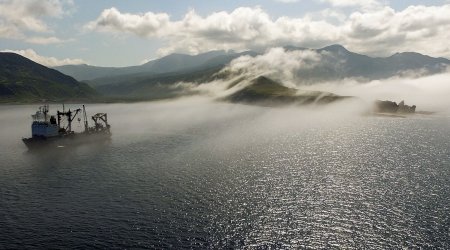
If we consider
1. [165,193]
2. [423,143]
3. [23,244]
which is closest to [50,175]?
[165,193]

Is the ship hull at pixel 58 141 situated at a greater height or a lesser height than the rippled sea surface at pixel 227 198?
greater

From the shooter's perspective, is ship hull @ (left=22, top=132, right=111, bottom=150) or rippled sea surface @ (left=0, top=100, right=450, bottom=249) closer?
rippled sea surface @ (left=0, top=100, right=450, bottom=249)

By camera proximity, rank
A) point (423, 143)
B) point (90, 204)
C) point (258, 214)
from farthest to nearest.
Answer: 1. point (423, 143)
2. point (90, 204)
3. point (258, 214)

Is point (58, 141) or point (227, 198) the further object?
point (58, 141)

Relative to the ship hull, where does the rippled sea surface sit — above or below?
below

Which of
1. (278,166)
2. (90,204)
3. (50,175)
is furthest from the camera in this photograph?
(278,166)

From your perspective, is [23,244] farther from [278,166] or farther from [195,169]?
[278,166]

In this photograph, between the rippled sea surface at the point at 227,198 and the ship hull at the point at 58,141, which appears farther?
the ship hull at the point at 58,141

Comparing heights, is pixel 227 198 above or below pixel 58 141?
below
